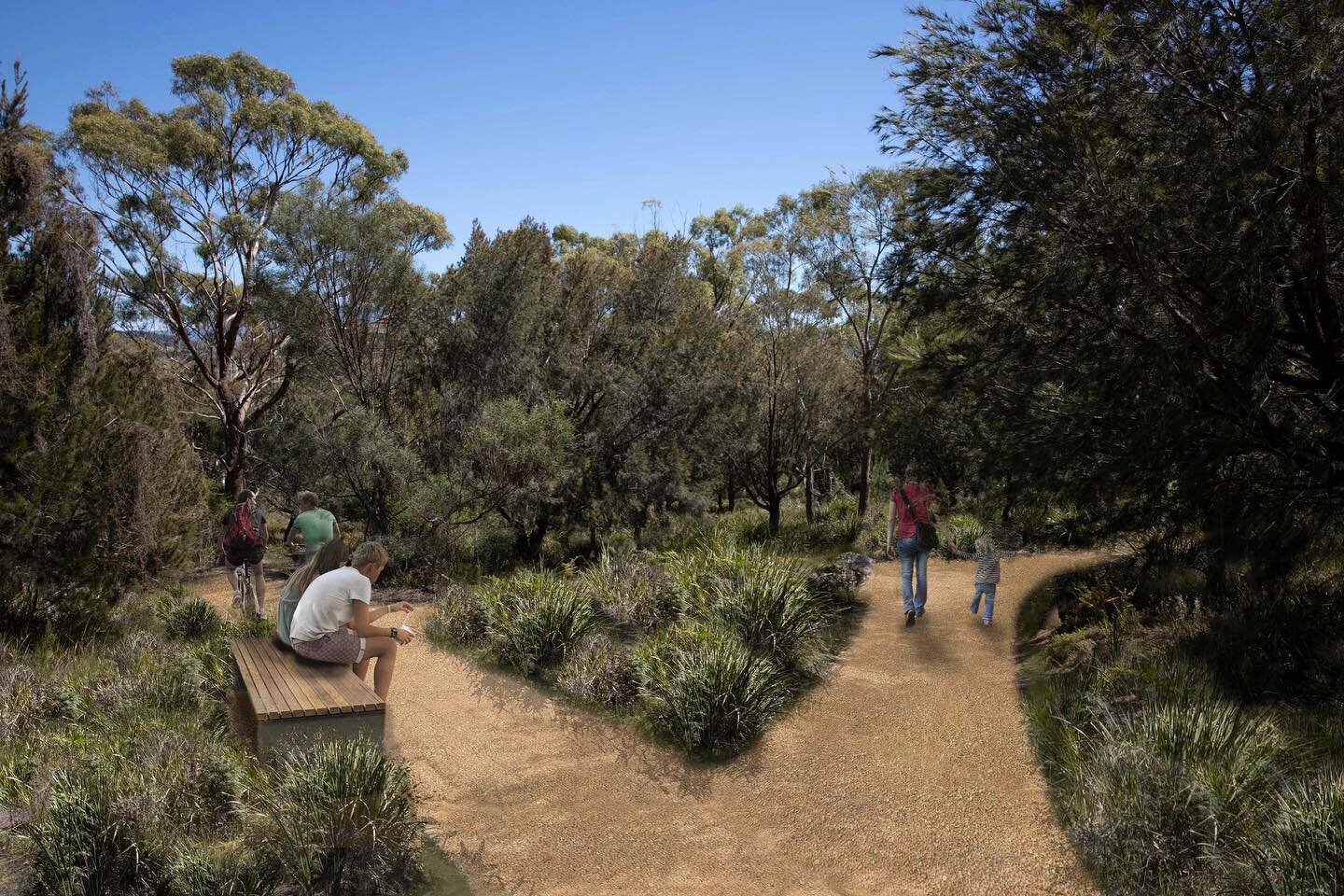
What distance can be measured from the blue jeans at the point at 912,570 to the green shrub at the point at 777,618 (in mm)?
1010

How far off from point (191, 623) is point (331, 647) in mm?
4558

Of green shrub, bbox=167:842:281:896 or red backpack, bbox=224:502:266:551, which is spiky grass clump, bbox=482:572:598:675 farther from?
green shrub, bbox=167:842:281:896

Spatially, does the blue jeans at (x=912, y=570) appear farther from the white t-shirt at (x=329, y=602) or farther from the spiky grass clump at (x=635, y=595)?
the white t-shirt at (x=329, y=602)

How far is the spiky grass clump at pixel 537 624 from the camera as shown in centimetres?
838

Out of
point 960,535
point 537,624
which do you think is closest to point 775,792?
point 537,624

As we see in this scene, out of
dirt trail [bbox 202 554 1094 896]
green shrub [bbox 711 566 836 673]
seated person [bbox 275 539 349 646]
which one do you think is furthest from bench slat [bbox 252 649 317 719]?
green shrub [bbox 711 566 836 673]

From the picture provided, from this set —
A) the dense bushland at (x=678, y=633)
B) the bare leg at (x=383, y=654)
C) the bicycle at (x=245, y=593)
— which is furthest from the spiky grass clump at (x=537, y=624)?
the bicycle at (x=245, y=593)

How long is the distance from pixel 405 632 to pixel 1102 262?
6.21 meters

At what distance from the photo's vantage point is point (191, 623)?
9578mm

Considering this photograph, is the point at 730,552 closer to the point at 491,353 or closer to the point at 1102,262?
the point at 1102,262

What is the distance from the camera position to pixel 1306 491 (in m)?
6.59

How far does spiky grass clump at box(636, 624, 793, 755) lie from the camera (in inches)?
259

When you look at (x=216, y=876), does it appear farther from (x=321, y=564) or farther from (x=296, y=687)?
(x=321, y=564)

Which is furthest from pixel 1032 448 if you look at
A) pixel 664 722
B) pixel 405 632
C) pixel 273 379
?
pixel 273 379
